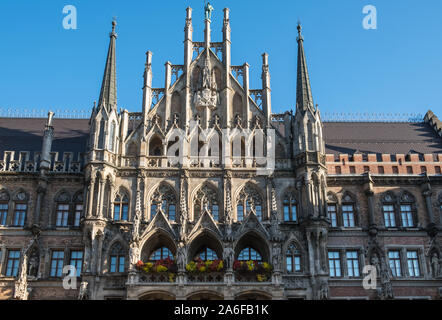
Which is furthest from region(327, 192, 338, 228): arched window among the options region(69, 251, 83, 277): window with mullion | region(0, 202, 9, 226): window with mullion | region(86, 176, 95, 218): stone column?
region(0, 202, 9, 226): window with mullion

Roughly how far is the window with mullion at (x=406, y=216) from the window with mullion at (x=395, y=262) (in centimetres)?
201

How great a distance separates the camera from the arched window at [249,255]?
34.0 meters

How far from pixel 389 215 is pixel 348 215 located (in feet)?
8.61

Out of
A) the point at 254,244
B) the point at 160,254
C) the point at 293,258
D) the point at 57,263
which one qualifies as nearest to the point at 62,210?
the point at 57,263

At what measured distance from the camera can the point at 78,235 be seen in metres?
34.3

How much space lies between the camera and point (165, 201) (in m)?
34.5

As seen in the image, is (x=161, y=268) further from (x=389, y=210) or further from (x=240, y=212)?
(x=389, y=210)

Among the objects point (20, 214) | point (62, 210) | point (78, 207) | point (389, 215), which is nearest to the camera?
point (20, 214)

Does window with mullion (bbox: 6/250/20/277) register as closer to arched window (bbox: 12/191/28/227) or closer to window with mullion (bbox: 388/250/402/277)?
arched window (bbox: 12/191/28/227)

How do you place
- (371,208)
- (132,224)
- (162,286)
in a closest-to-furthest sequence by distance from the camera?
(162,286)
(132,224)
(371,208)

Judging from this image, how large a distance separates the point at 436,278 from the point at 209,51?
20.3 m
